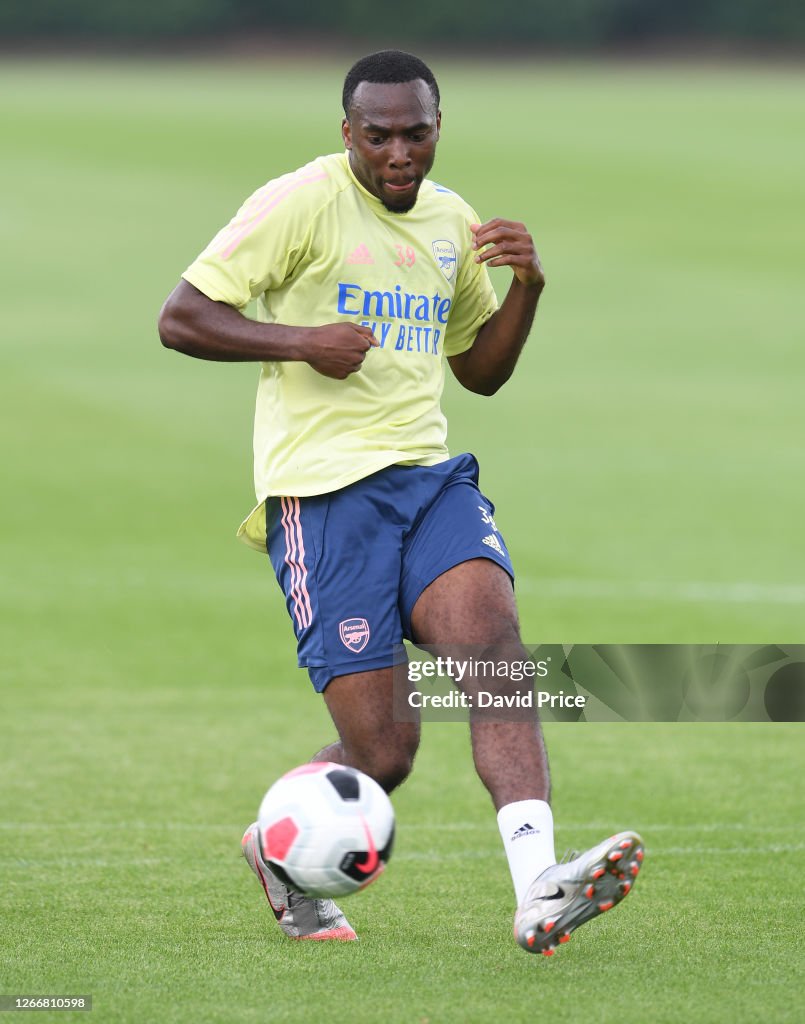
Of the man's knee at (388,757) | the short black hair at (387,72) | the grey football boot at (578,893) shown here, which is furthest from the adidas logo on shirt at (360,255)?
the grey football boot at (578,893)

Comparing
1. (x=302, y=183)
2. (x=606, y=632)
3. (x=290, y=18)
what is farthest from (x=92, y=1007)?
(x=290, y=18)

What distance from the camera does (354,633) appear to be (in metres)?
5.38

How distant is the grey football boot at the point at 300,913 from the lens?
5609 mm

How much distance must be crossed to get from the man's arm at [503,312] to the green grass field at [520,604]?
179cm

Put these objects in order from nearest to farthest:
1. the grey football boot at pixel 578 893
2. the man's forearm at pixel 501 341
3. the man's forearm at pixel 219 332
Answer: the grey football boot at pixel 578 893 → the man's forearm at pixel 219 332 → the man's forearm at pixel 501 341

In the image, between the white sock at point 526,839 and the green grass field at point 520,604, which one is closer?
the white sock at point 526,839

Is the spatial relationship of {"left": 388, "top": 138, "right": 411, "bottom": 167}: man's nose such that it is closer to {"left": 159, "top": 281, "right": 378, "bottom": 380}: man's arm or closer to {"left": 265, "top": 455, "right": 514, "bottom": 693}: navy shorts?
{"left": 159, "top": 281, "right": 378, "bottom": 380}: man's arm

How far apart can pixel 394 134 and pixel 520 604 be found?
7.78 meters

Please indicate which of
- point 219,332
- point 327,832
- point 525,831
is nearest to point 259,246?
point 219,332

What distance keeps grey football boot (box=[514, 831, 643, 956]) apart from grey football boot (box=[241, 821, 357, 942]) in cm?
97

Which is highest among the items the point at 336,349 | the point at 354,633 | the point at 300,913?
the point at 336,349

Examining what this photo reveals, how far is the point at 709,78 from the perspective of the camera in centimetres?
6594

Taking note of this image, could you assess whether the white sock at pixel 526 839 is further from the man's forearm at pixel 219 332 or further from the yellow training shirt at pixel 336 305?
the man's forearm at pixel 219 332

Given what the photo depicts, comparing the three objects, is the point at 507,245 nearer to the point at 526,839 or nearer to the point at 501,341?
the point at 501,341
